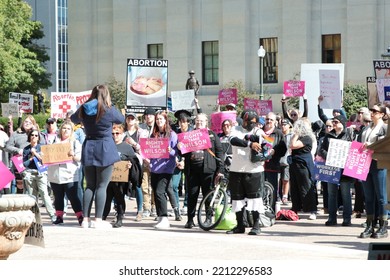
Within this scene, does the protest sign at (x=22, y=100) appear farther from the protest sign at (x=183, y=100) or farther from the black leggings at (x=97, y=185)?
the black leggings at (x=97, y=185)

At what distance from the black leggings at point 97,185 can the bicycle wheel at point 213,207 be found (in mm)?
1485

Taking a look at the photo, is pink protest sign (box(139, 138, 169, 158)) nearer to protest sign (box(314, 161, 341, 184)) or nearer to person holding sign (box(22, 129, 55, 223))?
person holding sign (box(22, 129, 55, 223))

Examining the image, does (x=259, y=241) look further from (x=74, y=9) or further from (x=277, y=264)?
(x=74, y=9)

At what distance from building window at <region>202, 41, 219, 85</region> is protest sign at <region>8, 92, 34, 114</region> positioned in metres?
27.3

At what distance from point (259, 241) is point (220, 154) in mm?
2843

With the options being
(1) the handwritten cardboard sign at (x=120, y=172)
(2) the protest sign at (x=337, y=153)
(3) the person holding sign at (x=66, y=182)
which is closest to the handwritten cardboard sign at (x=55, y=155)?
(3) the person holding sign at (x=66, y=182)

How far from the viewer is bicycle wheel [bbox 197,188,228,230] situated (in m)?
15.6

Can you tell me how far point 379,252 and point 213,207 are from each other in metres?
8.53

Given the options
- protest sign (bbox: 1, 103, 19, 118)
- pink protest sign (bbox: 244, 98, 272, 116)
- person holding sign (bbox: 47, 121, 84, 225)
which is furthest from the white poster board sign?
person holding sign (bbox: 47, 121, 84, 225)

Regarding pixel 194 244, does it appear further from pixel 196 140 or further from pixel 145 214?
pixel 145 214

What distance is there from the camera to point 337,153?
53.6 feet

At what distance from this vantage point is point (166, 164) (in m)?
16.8

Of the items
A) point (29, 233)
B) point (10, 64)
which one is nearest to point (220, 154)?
point (29, 233)

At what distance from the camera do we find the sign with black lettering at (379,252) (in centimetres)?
739
